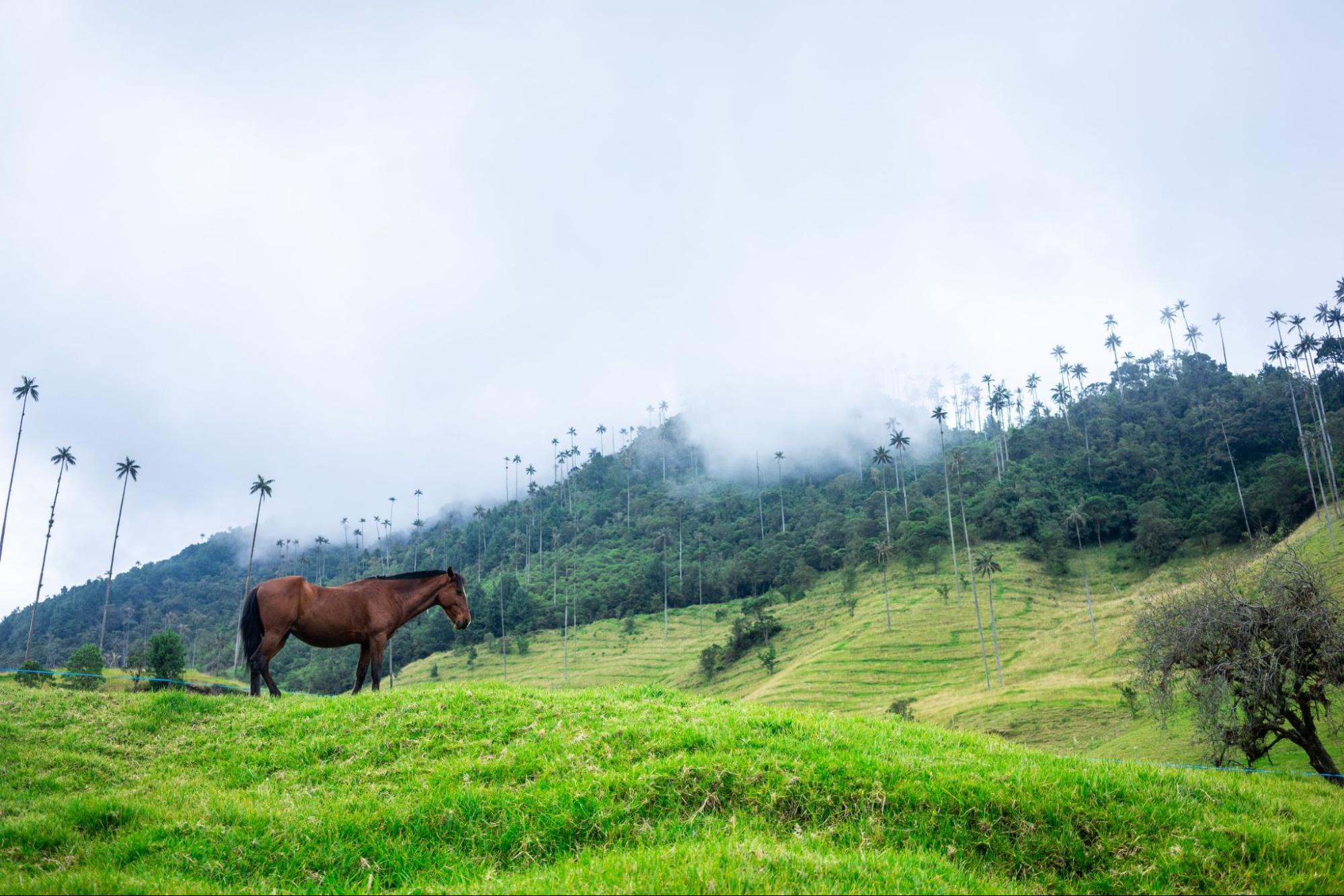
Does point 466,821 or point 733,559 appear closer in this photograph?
point 466,821

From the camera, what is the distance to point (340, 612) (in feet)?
54.2

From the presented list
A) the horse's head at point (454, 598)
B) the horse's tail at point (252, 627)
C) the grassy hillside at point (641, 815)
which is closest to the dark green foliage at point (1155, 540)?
the grassy hillside at point (641, 815)

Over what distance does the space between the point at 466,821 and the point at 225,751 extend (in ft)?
17.7

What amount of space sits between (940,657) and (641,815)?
89.2 m

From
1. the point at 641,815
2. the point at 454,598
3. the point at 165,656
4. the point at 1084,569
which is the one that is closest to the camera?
→ the point at 641,815

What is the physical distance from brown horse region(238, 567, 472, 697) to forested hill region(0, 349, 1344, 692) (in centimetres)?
10177

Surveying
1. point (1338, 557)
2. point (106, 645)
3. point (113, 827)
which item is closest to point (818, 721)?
point (113, 827)

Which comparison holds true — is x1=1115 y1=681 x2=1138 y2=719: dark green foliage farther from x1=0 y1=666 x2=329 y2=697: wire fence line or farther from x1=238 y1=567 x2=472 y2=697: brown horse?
x1=0 y1=666 x2=329 y2=697: wire fence line

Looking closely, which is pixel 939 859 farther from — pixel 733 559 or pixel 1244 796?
pixel 733 559

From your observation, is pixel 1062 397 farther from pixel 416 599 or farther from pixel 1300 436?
pixel 416 599

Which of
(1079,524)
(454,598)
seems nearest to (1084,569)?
(1079,524)

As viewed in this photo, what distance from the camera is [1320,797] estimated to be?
9508 millimetres

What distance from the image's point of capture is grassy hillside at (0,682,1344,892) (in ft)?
22.3

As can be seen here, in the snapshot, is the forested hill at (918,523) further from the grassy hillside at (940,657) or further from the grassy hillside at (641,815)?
the grassy hillside at (641,815)
